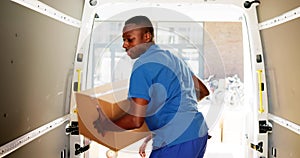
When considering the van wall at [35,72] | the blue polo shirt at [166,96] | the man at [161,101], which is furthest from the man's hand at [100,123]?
the van wall at [35,72]

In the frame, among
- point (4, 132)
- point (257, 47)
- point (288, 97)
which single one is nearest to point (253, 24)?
point (257, 47)

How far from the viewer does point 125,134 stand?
1941mm

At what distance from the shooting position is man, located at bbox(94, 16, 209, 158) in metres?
1.85

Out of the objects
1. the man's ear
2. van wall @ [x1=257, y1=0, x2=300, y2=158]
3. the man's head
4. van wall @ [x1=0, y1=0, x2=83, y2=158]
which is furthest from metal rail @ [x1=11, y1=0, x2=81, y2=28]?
van wall @ [x1=257, y1=0, x2=300, y2=158]

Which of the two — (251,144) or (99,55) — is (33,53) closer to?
(99,55)

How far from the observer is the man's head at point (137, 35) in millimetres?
1996

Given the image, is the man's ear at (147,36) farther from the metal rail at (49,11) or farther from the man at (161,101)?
the metal rail at (49,11)

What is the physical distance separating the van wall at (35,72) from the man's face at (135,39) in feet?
1.59

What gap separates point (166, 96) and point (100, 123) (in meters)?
0.38

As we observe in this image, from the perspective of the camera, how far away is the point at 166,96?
1.94 m

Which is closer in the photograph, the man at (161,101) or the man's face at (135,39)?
the man at (161,101)

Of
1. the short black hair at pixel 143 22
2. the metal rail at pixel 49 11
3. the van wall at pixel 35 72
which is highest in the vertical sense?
the metal rail at pixel 49 11

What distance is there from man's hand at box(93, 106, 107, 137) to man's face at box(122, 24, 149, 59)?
0.39 metres

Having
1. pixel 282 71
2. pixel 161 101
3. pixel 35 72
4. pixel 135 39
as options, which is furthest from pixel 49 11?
pixel 282 71
